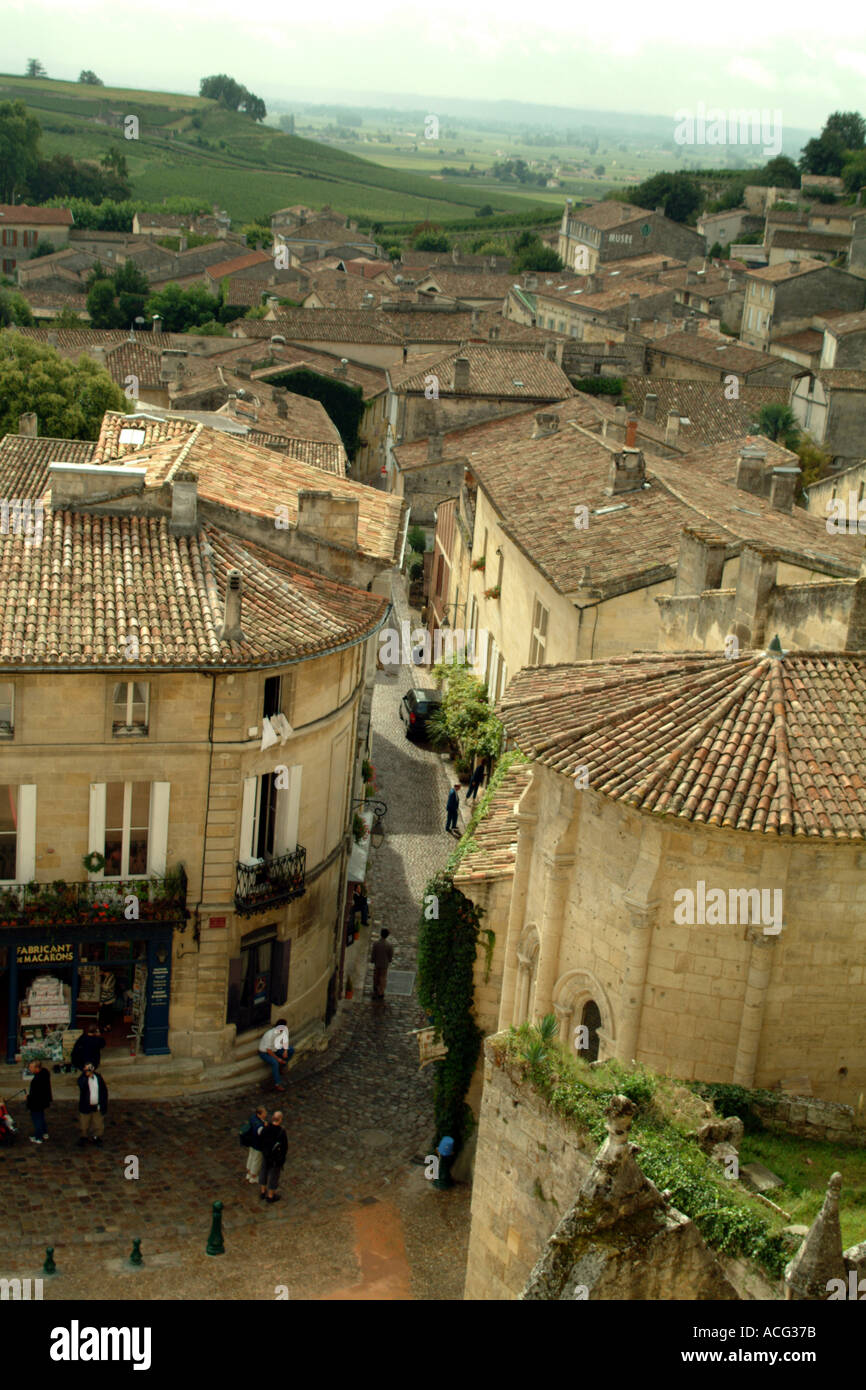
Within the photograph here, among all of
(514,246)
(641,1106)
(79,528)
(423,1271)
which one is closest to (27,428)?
Result: (79,528)

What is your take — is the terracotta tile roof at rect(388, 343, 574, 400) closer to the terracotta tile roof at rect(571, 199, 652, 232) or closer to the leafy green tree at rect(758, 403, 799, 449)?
the leafy green tree at rect(758, 403, 799, 449)

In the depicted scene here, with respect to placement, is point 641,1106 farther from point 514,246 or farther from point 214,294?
point 514,246

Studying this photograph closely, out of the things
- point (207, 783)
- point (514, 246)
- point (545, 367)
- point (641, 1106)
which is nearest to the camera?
point (641, 1106)

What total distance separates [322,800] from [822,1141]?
1298 cm

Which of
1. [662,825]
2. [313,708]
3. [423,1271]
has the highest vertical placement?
[662,825]

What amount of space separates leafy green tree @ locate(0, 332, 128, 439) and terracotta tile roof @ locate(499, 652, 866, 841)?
4011cm

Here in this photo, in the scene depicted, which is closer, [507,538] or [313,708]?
[313,708]

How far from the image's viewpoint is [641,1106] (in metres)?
16.3

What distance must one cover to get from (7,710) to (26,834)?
6.81ft

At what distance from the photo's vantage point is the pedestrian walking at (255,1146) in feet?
75.7

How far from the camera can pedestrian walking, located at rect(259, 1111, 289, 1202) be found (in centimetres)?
2294

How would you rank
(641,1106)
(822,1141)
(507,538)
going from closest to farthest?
(641,1106) → (822,1141) → (507,538)

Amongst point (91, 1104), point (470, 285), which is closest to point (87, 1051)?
point (91, 1104)

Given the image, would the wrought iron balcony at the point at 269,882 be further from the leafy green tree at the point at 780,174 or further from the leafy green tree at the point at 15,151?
the leafy green tree at the point at 15,151
